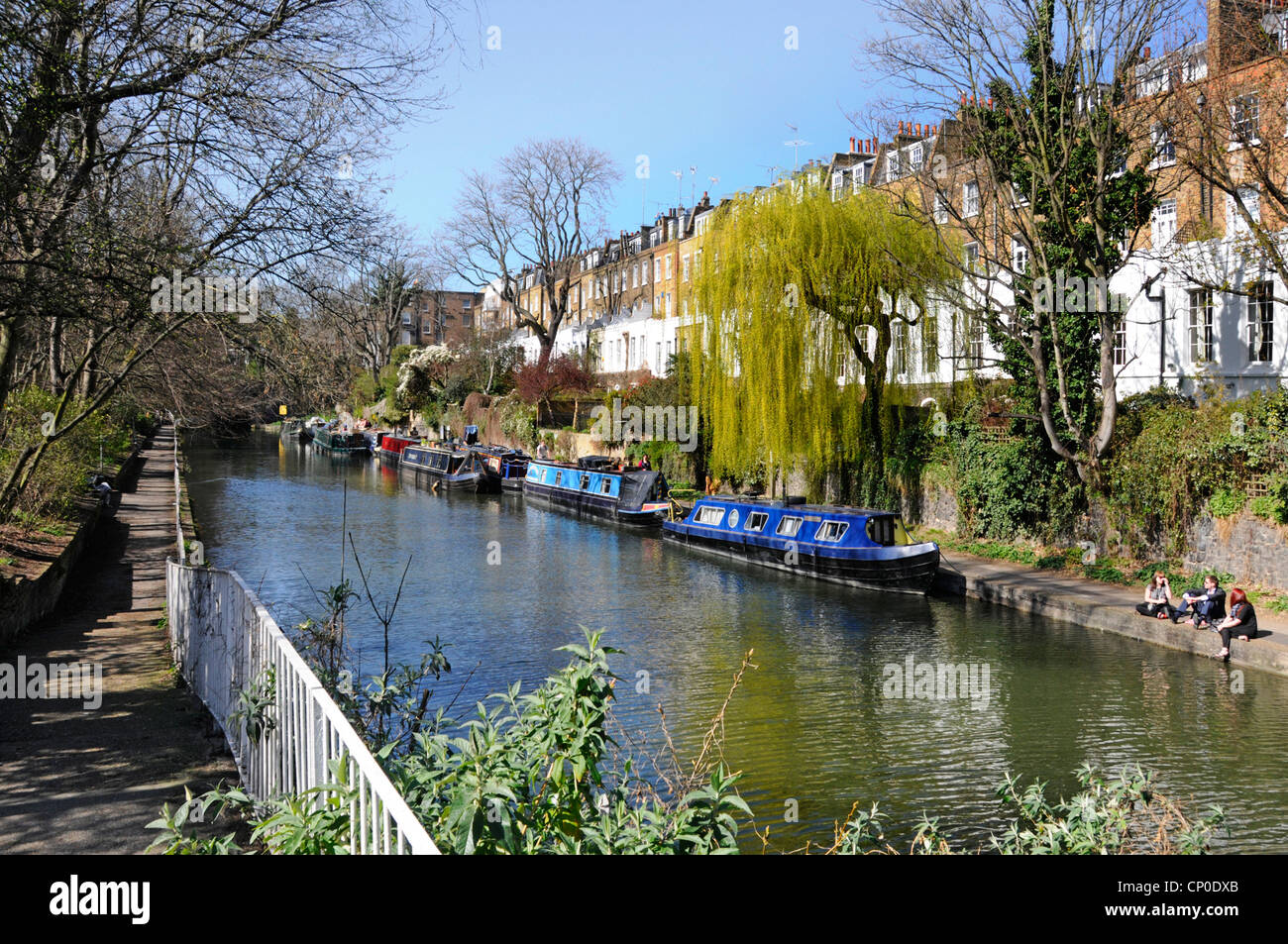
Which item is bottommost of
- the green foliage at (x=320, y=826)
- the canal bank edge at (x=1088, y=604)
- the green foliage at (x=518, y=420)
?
the canal bank edge at (x=1088, y=604)

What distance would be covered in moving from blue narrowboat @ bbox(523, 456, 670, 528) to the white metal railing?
21.3 meters

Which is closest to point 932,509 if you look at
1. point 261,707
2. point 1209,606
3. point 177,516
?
point 1209,606

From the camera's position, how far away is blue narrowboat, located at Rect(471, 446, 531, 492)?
41625 mm

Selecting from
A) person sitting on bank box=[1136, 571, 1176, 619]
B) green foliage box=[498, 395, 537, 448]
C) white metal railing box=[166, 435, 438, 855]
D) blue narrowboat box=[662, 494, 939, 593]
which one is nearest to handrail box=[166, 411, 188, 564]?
white metal railing box=[166, 435, 438, 855]

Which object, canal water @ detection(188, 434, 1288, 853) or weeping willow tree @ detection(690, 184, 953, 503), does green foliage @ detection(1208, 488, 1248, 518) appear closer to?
canal water @ detection(188, 434, 1288, 853)

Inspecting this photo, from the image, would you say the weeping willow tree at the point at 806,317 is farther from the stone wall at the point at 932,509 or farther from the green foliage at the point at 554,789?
the green foliage at the point at 554,789

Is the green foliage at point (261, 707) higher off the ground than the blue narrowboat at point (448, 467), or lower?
lower

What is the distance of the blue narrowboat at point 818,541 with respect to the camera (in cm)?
1903

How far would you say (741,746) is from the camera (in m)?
10.5

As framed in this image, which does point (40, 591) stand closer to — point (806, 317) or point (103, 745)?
point (103, 745)

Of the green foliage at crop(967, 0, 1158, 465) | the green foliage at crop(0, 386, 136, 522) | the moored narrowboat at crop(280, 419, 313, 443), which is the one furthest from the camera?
the moored narrowboat at crop(280, 419, 313, 443)

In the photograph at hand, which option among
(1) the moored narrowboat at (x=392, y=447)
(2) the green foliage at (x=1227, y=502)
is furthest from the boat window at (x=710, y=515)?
(1) the moored narrowboat at (x=392, y=447)
